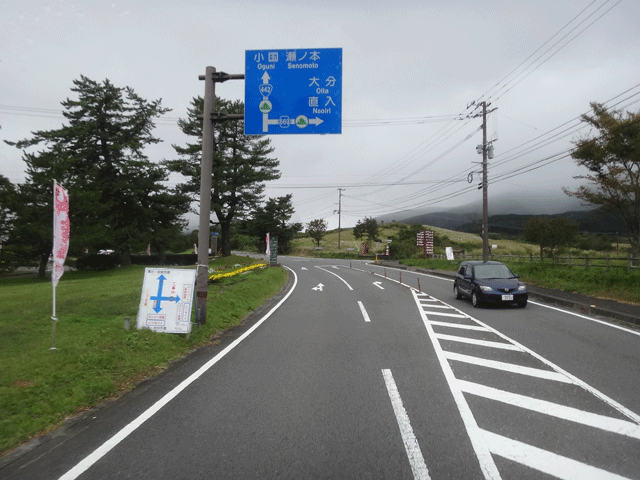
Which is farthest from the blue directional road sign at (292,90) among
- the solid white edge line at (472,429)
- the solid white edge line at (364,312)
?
the solid white edge line at (472,429)

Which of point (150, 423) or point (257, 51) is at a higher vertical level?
point (257, 51)

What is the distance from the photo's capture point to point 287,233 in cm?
7644

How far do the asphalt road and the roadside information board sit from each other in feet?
3.31

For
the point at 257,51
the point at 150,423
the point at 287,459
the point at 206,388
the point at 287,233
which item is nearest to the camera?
the point at 287,459

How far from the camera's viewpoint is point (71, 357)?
609 cm

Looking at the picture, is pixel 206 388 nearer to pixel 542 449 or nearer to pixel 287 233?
pixel 542 449

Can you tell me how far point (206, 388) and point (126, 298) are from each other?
352 inches

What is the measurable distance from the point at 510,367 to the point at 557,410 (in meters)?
1.74

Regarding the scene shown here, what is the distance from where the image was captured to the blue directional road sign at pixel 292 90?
9391mm

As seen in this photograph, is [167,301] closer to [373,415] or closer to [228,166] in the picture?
[373,415]

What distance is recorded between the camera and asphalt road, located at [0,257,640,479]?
3314 mm

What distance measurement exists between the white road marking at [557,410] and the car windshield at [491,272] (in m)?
9.05

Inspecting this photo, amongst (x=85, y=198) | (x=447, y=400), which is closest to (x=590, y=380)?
(x=447, y=400)

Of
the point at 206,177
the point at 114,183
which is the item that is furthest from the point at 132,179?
the point at 206,177
